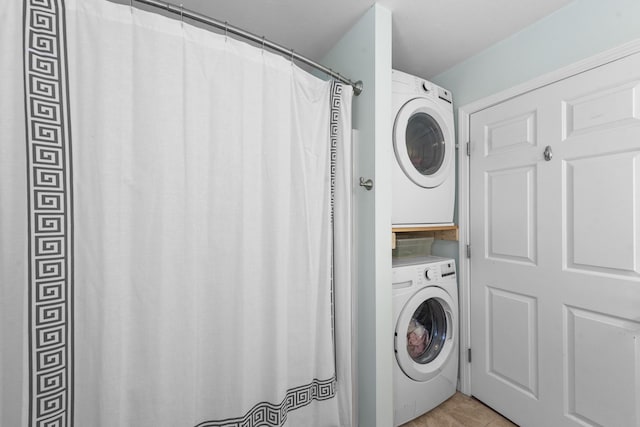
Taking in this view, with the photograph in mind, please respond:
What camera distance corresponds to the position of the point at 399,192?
160cm

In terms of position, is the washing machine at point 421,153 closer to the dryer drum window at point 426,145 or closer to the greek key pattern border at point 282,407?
the dryer drum window at point 426,145

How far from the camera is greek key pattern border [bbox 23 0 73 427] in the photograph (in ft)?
2.32

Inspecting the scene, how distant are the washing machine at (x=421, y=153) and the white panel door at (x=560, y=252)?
0.20 meters

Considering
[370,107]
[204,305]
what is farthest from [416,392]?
[370,107]

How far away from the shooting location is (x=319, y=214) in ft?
4.19

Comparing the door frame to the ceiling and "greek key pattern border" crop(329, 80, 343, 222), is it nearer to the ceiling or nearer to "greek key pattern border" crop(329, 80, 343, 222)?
the ceiling

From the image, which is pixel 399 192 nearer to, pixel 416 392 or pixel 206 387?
pixel 416 392

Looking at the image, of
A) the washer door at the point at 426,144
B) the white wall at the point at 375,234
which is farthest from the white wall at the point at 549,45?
the white wall at the point at 375,234

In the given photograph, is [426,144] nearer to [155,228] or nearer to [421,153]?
[421,153]

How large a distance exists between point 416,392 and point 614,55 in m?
1.95

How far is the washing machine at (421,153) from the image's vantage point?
5.21 feet

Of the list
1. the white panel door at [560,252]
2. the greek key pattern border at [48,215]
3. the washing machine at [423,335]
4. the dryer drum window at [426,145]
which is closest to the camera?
the greek key pattern border at [48,215]

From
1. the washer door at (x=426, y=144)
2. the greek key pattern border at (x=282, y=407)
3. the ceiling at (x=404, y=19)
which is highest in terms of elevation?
the ceiling at (x=404, y=19)

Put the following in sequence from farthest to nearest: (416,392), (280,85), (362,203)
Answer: (416,392), (362,203), (280,85)
